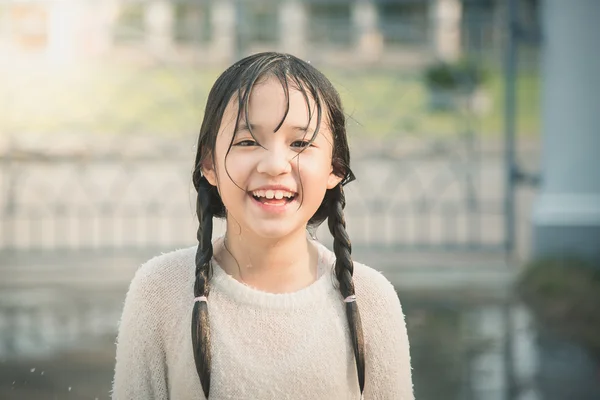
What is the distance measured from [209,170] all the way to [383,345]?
17.8 inches

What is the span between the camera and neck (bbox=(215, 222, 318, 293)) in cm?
178

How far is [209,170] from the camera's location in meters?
1.84

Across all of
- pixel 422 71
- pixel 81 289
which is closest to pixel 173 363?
pixel 81 289

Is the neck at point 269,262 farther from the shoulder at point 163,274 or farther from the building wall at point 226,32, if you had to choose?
the building wall at point 226,32

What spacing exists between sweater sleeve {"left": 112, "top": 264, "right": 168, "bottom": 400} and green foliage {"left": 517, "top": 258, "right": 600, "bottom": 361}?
3.98 metres

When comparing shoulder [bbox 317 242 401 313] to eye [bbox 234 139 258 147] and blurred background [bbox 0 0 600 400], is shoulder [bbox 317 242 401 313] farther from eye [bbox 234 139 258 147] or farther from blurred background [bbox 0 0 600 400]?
blurred background [bbox 0 0 600 400]

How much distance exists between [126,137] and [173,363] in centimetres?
→ 704

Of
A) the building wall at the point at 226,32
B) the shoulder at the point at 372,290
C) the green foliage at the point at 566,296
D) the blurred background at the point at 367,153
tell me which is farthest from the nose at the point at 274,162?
the building wall at the point at 226,32

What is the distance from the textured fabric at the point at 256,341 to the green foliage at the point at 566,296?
149 inches

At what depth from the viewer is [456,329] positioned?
600cm

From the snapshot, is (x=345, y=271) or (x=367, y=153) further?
(x=367, y=153)

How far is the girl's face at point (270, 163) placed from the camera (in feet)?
5.58

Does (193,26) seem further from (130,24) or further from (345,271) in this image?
(345,271)

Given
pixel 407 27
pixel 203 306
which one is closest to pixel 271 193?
pixel 203 306
